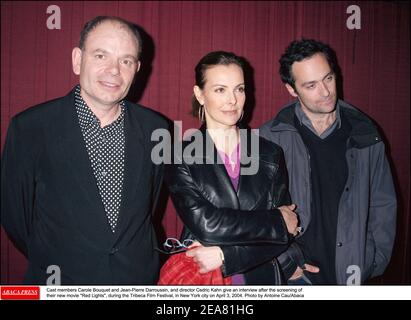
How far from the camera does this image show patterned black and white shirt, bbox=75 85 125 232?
1346 mm

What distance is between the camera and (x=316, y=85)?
5.46ft

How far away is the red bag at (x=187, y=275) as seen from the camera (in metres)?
1.29

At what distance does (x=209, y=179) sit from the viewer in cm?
132

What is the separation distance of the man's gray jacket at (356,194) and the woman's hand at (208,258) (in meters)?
0.52

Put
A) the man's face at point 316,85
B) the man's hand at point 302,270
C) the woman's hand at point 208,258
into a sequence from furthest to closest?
the man's face at point 316,85, the man's hand at point 302,270, the woman's hand at point 208,258

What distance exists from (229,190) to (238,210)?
83 millimetres

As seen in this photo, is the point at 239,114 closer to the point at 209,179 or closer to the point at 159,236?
the point at 209,179

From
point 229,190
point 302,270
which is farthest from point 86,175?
point 302,270

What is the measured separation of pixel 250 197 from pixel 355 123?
0.72 meters

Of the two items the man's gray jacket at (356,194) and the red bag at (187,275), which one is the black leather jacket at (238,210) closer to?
the red bag at (187,275)

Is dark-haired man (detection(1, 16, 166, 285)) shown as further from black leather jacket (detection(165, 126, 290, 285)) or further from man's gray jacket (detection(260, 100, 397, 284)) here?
man's gray jacket (detection(260, 100, 397, 284))

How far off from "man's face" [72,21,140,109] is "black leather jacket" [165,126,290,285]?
1.15ft

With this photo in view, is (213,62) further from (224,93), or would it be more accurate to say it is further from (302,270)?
(302,270)

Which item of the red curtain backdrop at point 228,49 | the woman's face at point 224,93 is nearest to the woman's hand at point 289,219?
the woman's face at point 224,93
